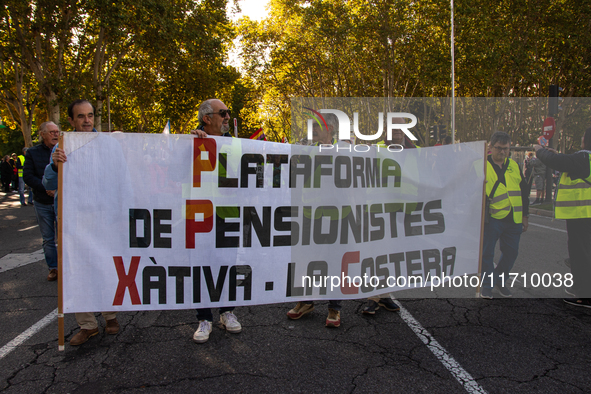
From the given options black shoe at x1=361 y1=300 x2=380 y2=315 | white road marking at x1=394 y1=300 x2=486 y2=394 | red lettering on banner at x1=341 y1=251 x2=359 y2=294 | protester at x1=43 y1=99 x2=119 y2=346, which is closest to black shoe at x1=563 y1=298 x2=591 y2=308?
white road marking at x1=394 y1=300 x2=486 y2=394

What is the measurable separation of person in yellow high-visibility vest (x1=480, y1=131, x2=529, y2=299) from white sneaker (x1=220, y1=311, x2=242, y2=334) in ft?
8.72

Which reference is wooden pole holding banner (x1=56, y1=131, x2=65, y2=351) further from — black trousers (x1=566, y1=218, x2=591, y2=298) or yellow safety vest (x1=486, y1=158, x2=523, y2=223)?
black trousers (x1=566, y1=218, x2=591, y2=298)

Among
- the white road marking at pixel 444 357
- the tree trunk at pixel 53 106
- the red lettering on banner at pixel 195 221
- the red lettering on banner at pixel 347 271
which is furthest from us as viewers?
the tree trunk at pixel 53 106

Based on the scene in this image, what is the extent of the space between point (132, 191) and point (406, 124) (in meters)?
2.82

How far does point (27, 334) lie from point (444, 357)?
132 inches

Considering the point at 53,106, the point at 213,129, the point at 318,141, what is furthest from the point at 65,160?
the point at 53,106

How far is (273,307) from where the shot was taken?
4.25 m

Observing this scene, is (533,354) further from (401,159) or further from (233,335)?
(233,335)

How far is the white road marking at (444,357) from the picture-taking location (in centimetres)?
272

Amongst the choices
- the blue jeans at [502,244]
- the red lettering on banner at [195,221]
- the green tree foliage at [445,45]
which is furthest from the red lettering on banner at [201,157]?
the green tree foliage at [445,45]

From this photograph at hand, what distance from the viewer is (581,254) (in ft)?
14.6

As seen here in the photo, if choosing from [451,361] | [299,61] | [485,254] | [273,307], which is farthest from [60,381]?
[299,61]

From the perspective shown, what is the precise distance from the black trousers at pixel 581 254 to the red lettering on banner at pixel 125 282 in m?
4.31

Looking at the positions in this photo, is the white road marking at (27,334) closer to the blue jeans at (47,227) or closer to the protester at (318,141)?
the blue jeans at (47,227)
